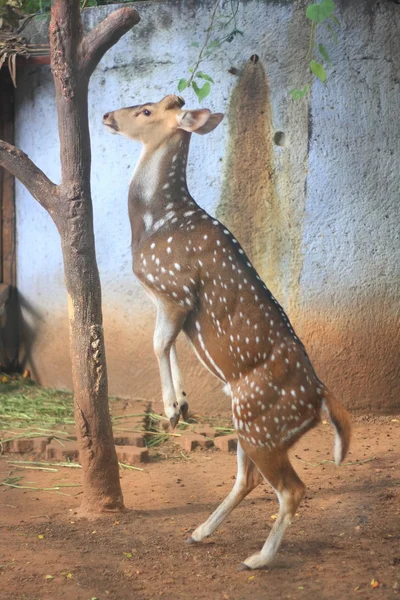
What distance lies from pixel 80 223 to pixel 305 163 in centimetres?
259

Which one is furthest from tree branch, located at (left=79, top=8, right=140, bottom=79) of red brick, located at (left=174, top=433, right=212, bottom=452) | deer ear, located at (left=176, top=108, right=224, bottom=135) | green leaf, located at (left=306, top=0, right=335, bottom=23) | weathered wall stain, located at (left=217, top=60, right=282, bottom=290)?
red brick, located at (left=174, top=433, right=212, bottom=452)

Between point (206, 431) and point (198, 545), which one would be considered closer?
point (198, 545)

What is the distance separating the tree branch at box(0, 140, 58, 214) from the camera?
4.69 metres

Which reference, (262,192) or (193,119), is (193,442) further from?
(193,119)

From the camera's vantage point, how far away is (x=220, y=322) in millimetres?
4266

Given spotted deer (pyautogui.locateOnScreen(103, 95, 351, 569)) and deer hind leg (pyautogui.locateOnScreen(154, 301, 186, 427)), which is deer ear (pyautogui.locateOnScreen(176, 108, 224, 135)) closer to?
spotted deer (pyautogui.locateOnScreen(103, 95, 351, 569))

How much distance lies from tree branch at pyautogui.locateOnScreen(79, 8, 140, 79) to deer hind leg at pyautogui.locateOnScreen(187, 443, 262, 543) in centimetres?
224

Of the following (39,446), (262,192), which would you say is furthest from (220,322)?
(262,192)

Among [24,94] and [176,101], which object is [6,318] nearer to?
[24,94]

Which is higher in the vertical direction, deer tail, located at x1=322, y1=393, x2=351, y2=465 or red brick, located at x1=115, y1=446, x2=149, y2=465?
deer tail, located at x1=322, y1=393, x2=351, y2=465

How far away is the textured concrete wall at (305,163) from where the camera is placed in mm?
6570

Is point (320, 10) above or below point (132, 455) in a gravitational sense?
above

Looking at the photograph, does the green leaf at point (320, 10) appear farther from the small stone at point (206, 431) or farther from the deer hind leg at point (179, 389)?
the small stone at point (206, 431)

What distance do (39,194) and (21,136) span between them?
10.2ft
